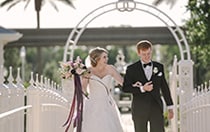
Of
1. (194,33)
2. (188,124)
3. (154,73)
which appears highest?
(194,33)

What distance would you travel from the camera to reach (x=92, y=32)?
27234 mm

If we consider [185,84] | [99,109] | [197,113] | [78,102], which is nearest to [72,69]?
[78,102]

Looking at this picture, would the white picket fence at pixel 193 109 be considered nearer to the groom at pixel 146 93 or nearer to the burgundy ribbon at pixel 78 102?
the groom at pixel 146 93

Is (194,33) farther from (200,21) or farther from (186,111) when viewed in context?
(186,111)

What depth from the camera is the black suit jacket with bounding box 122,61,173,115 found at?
7723 millimetres

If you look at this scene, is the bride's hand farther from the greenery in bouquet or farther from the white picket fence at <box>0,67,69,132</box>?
the white picket fence at <box>0,67,69,132</box>

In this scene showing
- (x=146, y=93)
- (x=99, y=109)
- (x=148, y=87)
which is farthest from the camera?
(x=99, y=109)

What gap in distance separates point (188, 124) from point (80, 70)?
10.4 ft

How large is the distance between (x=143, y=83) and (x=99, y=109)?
2.48 feet

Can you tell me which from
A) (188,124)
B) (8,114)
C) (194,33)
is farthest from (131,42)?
(8,114)

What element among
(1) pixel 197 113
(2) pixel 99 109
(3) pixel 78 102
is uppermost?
(3) pixel 78 102

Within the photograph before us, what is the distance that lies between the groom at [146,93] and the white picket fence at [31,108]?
122 centimetres

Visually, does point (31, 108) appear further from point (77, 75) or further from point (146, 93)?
point (146, 93)

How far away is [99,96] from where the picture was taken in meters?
8.04
